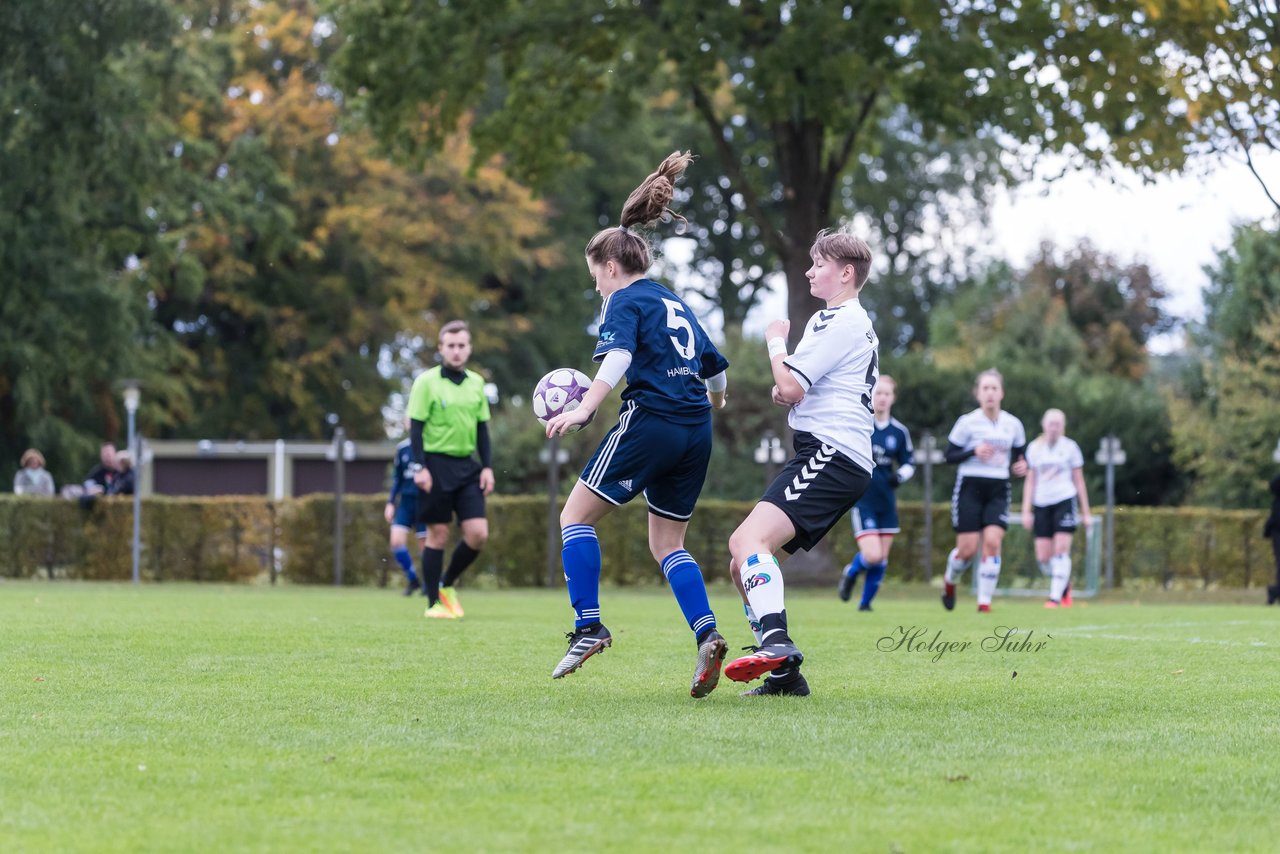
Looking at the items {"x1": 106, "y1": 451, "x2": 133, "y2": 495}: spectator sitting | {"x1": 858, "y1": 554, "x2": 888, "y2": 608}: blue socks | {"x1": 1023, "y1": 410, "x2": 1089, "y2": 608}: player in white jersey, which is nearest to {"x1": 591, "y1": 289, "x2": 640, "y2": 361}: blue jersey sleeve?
{"x1": 858, "y1": 554, "x2": 888, "y2": 608}: blue socks

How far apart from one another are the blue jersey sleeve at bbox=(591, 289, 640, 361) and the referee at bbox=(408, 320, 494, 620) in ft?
18.3

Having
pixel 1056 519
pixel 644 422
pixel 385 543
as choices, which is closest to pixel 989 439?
pixel 1056 519

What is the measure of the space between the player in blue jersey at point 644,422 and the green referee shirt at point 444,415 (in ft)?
17.6

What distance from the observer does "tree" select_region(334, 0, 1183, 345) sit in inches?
880

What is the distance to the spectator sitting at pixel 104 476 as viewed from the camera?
2611 cm

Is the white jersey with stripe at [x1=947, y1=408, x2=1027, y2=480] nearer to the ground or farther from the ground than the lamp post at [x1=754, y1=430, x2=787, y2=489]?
nearer to the ground

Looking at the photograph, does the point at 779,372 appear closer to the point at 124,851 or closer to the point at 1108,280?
the point at 124,851

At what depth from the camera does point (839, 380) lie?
7.29 metres

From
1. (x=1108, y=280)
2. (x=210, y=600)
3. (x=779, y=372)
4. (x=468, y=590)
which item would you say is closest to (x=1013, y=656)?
(x=779, y=372)

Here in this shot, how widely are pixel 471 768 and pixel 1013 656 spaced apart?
16.1 ft

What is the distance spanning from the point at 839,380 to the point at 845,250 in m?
0.56

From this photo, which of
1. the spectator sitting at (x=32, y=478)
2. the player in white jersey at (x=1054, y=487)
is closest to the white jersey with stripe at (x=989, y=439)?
the player in white jersey at (x=1054, y=487)

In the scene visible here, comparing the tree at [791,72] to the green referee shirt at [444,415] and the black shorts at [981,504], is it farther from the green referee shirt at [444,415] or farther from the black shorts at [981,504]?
the green referee shirt at [444,415]

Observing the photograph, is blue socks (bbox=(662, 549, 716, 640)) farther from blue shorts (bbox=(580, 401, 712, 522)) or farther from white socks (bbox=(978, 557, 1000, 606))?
white socks (bbox=(978, 557, 1000, 606))
